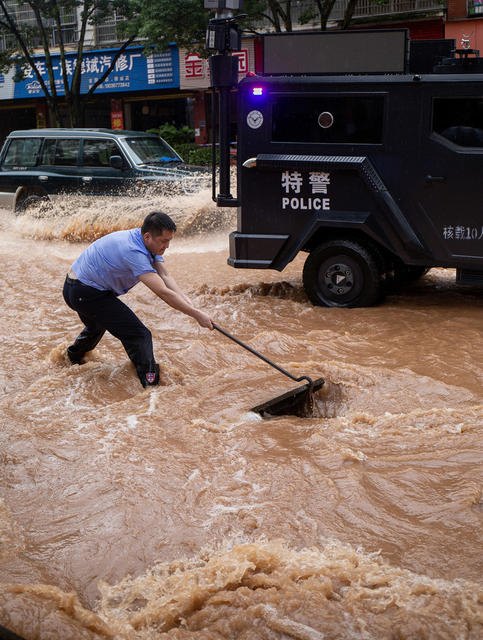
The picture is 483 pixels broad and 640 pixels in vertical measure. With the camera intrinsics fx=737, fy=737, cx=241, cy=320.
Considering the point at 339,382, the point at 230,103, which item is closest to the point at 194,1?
the point at 230,103

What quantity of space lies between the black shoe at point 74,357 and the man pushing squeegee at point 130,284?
467 mm

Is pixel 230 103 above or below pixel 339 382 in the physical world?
above

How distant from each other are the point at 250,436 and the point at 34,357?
277cm

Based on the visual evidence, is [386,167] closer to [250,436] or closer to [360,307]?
[360,307]

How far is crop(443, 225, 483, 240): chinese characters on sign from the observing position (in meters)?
7.14

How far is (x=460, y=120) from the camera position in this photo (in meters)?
6.98

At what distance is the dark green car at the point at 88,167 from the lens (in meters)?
11.6

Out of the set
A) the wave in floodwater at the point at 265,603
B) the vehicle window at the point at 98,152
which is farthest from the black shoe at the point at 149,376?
the vehicle window at the point at 98,152

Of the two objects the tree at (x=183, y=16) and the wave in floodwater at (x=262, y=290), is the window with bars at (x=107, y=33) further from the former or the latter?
the wave in floodwater at (x=262, y=290)

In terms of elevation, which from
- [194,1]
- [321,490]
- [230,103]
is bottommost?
[321,490]

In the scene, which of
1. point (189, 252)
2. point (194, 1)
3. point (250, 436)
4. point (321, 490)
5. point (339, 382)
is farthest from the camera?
point (194, 1)

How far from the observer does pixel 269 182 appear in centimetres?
776

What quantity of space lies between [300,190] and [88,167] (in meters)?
5.65

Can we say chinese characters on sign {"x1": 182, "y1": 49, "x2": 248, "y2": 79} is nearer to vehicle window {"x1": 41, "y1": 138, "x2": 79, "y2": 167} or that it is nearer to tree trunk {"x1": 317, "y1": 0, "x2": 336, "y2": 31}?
tree trunk {"x1": 317, "y1": 0, "x2": 336, "y2": 31}
